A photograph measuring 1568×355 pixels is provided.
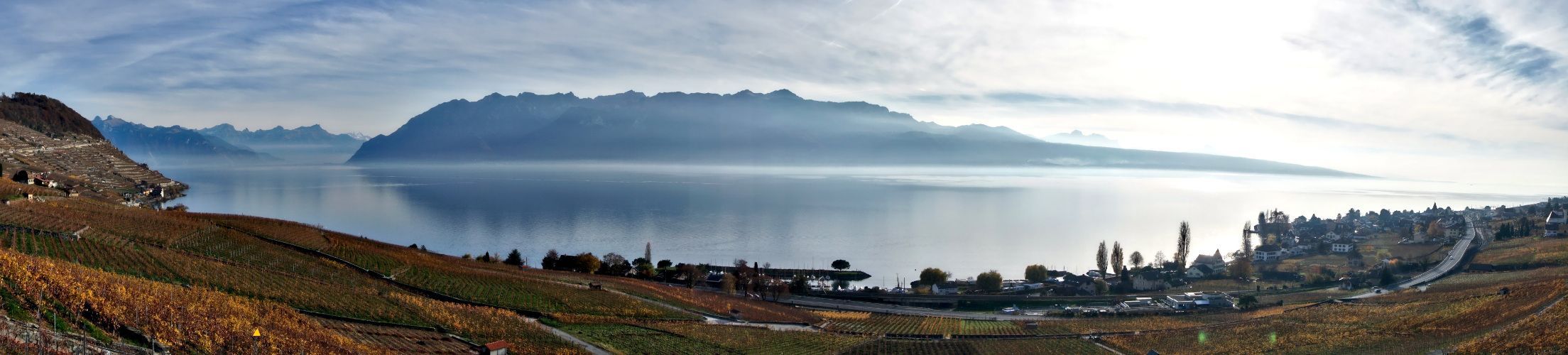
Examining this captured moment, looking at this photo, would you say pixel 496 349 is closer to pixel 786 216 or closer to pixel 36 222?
pixel 36 222

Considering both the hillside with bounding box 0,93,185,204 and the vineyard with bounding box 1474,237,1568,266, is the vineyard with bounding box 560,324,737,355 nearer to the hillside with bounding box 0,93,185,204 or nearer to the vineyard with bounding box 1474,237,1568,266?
the vineyard with bounding box 1474,237,1568,266

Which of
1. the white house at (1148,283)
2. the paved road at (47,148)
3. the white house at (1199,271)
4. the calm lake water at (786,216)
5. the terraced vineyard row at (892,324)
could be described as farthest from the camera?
the paved road at (47,148)

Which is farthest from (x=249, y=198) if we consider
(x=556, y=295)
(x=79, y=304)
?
(x=79, y=304)

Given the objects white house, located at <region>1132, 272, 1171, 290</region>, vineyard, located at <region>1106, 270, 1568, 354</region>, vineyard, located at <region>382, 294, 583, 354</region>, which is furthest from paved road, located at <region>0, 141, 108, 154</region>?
white house, located at <region>1132, 272, 1171, 290</region>

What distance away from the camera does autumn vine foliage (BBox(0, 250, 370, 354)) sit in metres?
10.7

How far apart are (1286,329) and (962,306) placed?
15.5m

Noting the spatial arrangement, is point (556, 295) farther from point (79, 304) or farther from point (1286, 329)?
point (1286, 329)

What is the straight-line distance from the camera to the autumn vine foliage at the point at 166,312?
1072cm

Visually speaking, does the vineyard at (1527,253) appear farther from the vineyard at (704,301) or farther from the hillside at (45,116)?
the hillside at (45,116)

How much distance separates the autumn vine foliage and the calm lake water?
1535 inches

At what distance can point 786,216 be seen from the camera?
92.1 metres

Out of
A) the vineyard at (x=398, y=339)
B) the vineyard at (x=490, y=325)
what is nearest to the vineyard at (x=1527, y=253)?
the vineyard at (x=490, y=325)

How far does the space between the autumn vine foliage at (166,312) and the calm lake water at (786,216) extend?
3898 centimetres

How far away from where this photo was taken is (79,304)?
424 inches
